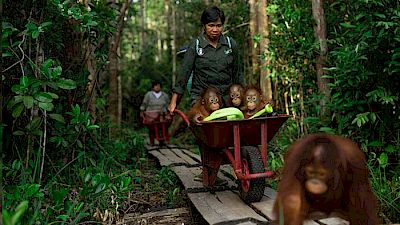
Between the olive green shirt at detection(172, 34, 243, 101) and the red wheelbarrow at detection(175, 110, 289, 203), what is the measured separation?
0.59 metres

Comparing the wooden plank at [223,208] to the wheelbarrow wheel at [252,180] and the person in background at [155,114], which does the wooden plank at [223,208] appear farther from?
the person in background at [155,114]

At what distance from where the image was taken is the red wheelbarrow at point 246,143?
3953 millimetres

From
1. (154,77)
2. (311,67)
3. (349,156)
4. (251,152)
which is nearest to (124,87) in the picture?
(154,77)

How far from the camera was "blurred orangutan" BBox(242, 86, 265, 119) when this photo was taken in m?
4.41

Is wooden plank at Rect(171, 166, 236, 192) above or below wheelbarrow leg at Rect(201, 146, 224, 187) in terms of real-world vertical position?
below

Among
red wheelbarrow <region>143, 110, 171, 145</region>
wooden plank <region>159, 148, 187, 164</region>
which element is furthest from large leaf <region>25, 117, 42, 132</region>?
red wheelbarrow <region>143, 110, 171, 145</region>

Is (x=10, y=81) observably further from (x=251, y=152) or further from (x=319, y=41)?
(x=319, y=41)

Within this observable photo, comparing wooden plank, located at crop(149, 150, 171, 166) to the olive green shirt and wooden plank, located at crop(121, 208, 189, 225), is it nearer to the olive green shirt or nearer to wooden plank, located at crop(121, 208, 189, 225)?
the olive green shirt

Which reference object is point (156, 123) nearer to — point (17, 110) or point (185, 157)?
point (185, 157)

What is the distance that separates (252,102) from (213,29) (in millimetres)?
807

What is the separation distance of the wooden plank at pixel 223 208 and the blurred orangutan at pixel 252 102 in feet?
2.51

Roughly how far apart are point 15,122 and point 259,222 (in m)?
2.56

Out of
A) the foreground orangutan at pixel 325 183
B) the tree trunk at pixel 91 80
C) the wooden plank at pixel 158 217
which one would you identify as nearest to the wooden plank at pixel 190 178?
the wooden plank at pixel 158 217

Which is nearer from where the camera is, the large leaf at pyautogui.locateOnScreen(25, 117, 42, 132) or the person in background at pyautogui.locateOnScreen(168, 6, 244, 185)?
the large leaf at pyautogui.locateOnScreen(25, 117, 42, 132)
